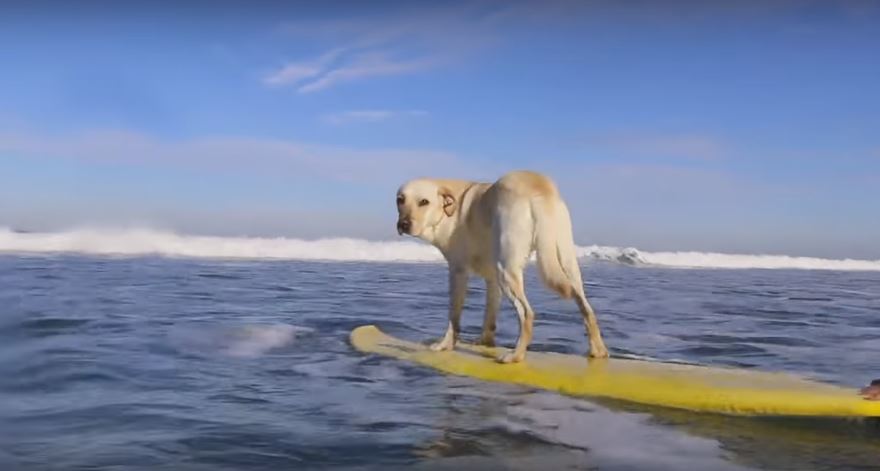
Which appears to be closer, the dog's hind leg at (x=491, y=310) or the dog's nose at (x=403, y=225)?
the dog's nose at (x=403, y=225)

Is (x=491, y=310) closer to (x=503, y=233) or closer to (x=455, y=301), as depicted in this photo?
(x=455, y=301)

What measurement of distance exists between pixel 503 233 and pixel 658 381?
5.90 feet

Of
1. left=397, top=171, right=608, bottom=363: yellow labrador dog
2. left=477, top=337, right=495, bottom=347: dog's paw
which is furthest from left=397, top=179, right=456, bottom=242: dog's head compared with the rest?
left=477, top=337, right=495, bottom=347: dog's paw

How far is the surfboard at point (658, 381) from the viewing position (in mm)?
4835

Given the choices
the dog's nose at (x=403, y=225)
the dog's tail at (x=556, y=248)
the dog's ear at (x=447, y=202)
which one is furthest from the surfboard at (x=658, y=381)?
the dog's ear at (x=447, y=202)

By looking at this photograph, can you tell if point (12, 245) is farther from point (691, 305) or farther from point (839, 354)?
point (839, 354)

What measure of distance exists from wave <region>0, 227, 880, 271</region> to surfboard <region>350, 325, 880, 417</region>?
22554 mm

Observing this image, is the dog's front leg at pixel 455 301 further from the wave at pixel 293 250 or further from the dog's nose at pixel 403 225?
the wave at pixel 293 250

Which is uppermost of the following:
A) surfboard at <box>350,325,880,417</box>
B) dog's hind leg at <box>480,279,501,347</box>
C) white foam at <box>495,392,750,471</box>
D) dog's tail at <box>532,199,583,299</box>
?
dog's tail at <box>532,199,583,299</box>

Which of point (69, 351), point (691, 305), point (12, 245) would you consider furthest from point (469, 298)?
point (12, 245)

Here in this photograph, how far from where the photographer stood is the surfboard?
4.83 meters

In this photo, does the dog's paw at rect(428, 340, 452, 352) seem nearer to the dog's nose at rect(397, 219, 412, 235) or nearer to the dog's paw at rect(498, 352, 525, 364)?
the dog's paw at rect(498, 352, 525, 364)

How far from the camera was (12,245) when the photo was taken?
28.4 m

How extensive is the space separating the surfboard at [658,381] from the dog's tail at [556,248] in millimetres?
627
